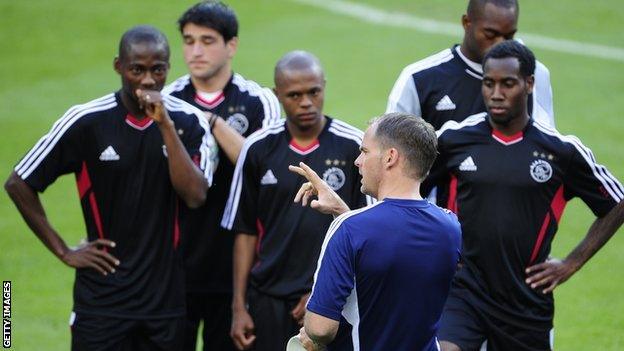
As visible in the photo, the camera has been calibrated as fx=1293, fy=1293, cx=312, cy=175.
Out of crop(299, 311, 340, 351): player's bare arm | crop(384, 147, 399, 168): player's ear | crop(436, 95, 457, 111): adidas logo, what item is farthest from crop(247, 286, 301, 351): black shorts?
crop(384, 147, 399, 168): player's ear

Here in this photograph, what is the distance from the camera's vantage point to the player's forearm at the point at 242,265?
29.5ft

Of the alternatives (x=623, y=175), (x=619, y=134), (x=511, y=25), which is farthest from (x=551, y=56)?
(x=511, y=25)

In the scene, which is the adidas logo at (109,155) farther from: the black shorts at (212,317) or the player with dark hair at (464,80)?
the player with dark hair at (464,80)

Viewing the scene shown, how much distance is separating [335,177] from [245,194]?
2.26 ft

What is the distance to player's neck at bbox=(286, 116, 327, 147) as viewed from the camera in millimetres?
8859

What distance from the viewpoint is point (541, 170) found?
8625 millimetres

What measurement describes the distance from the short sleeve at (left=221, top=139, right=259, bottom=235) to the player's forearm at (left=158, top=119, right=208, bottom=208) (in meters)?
0.40

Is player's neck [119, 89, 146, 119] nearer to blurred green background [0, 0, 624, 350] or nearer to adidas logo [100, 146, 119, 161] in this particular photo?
adidas logo [100, 146, 119, 161]

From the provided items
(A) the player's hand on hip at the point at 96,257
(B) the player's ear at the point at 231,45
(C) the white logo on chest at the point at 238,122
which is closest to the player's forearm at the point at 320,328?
(A) the player's hand on hip at the point at 96,257

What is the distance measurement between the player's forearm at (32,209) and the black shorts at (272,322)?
1.37 metres

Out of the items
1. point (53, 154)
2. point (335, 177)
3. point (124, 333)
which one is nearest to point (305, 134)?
point (335, 177)

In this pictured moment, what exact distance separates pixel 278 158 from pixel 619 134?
1118 cm

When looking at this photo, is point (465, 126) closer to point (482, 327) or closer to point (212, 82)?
point (482, 327)

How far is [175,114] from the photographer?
8.82 meters
